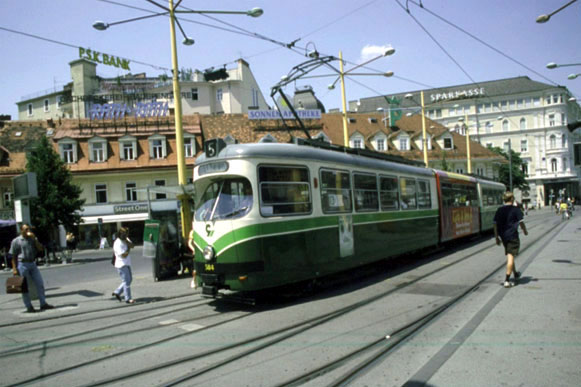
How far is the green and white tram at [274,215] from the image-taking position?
8.03 metres

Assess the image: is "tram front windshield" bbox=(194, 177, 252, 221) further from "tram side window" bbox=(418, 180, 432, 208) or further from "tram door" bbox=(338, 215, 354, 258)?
"tram side window" bbox=(418, 180, 432, 208)

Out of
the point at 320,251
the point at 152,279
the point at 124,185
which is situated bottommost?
the point at 152,279

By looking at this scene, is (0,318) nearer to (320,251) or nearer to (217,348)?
(217,348)

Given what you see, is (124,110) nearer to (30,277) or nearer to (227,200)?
(30,277)

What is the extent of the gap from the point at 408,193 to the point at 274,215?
6387mm

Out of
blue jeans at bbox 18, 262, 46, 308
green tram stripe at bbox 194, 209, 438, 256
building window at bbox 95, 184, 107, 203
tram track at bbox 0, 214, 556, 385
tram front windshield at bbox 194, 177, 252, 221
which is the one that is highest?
building window at bbox 95, 184, 107, 203

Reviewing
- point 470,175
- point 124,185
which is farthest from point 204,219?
point 124,185

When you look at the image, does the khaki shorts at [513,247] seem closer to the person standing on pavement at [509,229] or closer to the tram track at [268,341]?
the person standing on pavement at [509,229]

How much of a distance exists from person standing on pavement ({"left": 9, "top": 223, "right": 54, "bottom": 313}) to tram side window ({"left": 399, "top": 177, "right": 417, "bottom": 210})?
29.7 feet

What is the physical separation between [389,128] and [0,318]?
4954 centimetres

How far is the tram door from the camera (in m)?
9.85

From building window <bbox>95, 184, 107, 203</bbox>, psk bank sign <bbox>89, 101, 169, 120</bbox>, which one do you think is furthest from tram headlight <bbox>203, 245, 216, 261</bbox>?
psk bank sign <bbox>89, 101, 169, 120</bbox>

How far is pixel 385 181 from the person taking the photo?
1205 centimetres

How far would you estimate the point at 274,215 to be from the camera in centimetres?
830
